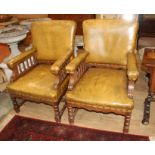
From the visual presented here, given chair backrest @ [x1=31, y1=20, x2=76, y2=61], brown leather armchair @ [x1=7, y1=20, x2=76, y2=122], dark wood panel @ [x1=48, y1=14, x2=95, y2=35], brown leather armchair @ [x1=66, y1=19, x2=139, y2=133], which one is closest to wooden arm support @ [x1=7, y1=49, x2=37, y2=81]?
brown leather armchair @ [x1=7, y1=20, x2=76, y2=122]

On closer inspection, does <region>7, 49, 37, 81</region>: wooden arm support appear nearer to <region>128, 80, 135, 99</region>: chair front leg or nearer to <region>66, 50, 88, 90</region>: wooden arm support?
<region>66, 50, 88, 90</region>: wooden arm support

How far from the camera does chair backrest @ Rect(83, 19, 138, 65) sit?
2248 millimetres

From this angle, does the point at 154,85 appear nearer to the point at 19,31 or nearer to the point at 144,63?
the point at 144,63

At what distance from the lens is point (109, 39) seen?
2336mm

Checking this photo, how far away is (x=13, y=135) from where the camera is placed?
228 cm

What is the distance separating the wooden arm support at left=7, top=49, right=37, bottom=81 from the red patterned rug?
24.2 inches

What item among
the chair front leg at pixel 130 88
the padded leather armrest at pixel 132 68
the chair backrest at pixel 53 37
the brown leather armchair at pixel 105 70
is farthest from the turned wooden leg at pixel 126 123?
the chair backrest at pixel 53 37

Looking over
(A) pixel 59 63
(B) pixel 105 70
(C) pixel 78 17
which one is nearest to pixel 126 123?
(B) pixel 105 70

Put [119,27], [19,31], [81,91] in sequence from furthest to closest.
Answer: [19,31] → [119,27] → [81,91]

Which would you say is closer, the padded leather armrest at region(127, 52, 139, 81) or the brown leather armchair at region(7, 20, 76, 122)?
the padded leather armrest at region(127, 52, 139, 81)

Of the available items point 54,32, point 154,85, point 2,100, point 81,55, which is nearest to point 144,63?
point 154,85

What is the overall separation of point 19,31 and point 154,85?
6.62 ft

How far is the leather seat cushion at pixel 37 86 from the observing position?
2170 millimetres

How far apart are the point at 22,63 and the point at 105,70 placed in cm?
110
